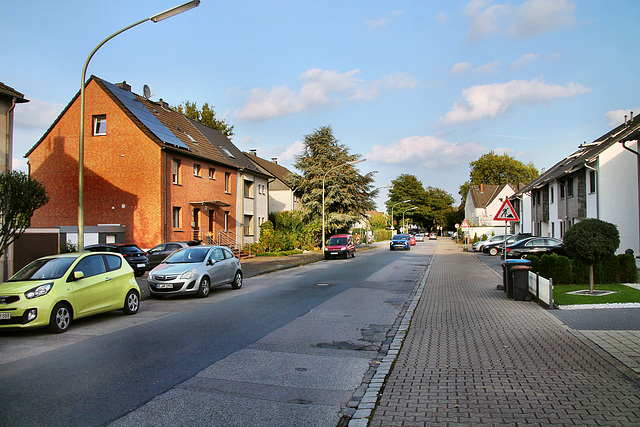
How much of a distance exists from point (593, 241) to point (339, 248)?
2116 cm

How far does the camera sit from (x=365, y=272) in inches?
883

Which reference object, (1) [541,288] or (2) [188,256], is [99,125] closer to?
(2) [188,256]

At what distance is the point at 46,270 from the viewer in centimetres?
957

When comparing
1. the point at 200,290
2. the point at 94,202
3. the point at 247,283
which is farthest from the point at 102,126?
the point at 200,290

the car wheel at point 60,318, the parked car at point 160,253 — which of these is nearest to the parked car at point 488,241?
the parked car at point 160,253

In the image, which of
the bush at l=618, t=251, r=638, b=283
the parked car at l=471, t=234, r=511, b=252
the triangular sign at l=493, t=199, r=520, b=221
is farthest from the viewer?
the parked car at l=471, t=234, r=511, b=252

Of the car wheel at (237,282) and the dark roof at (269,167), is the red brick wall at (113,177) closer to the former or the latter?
the car wheel at (237,282)

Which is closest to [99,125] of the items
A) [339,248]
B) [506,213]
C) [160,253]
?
[160,253]

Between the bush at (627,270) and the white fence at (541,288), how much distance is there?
452cm

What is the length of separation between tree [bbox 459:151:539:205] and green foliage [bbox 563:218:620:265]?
76.6 meters

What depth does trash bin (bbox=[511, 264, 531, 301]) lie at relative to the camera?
12.7 meters

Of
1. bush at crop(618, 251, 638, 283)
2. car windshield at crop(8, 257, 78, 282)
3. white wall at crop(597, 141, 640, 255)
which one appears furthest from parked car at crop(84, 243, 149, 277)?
white wall at crop(597, 141, 640, 255)

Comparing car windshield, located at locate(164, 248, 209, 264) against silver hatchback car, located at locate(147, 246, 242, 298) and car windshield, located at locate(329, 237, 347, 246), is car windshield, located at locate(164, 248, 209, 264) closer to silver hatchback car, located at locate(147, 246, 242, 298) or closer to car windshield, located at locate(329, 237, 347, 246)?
silver hatchback car, located at locate(147, 246, 242, 298)

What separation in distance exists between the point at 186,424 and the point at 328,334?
4.62 m
